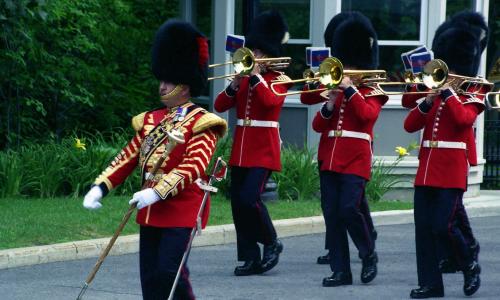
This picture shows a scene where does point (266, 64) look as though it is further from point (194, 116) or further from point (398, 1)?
point (398, 1)

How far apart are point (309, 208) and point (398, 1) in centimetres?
362

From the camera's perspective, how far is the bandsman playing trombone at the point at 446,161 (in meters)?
9.77

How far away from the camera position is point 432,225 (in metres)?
9.77

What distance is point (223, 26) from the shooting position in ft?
57.5

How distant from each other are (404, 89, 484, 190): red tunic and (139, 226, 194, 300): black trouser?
2.74 m

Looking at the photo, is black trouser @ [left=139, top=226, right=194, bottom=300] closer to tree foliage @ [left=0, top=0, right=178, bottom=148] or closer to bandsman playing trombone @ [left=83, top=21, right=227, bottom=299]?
bandsman playing trombone @ [left=83, top=21, right=227, bottom=299]

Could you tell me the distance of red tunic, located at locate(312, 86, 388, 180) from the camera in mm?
10336

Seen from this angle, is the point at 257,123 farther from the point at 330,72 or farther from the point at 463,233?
the point at 463,233

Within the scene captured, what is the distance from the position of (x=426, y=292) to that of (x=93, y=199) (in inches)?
132

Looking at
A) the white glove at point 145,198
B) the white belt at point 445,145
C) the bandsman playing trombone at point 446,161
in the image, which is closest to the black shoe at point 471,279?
the bandsman playing trombone at point 446,161

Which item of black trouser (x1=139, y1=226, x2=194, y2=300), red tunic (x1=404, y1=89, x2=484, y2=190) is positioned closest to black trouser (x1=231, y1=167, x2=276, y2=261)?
red tunic (x1=404, y1=89, x2=484, y2=190)

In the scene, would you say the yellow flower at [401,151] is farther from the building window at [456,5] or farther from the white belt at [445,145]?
the white belt at [445,145]

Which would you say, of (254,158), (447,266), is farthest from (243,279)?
(447,266)

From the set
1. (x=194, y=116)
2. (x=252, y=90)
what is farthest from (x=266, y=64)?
(x=194, y=116)
